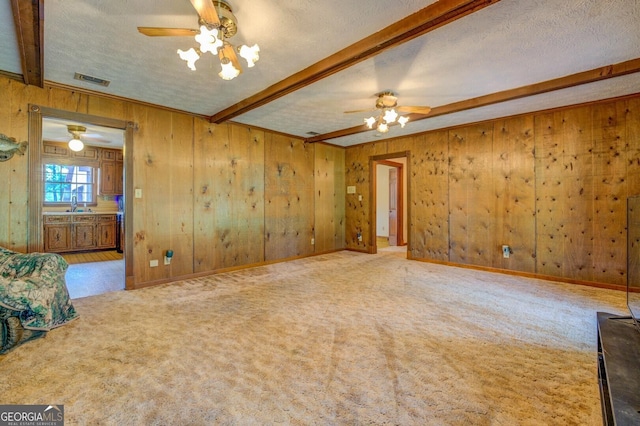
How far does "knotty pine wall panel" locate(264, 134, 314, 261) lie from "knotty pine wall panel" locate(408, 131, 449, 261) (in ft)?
6.89

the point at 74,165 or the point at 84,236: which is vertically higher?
the point at 74,165

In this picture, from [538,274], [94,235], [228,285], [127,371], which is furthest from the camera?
[94,235]

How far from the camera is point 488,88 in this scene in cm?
341

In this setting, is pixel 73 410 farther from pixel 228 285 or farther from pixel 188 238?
pixel 188 238

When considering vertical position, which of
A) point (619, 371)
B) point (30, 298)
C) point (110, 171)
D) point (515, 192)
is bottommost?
point (619, 371)

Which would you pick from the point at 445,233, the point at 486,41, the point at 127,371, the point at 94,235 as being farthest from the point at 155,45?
the point at 94,235

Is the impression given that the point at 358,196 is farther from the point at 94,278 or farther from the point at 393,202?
the point at 94,278

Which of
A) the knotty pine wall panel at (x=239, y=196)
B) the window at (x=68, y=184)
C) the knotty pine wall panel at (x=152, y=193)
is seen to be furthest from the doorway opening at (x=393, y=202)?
the window at (x=68, y=184)

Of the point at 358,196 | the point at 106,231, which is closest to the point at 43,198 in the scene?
the point at 106,231

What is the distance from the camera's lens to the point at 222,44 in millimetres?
1971

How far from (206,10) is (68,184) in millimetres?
7568

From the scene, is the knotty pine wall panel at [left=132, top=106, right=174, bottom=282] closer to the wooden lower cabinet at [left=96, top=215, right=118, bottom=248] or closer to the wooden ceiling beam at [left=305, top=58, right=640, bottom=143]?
the wooden ceiling beam at [left=305, top=58, right=640, bottom=143]

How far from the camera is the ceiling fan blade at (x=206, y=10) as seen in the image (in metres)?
1.61

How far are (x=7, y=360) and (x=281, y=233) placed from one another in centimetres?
389
